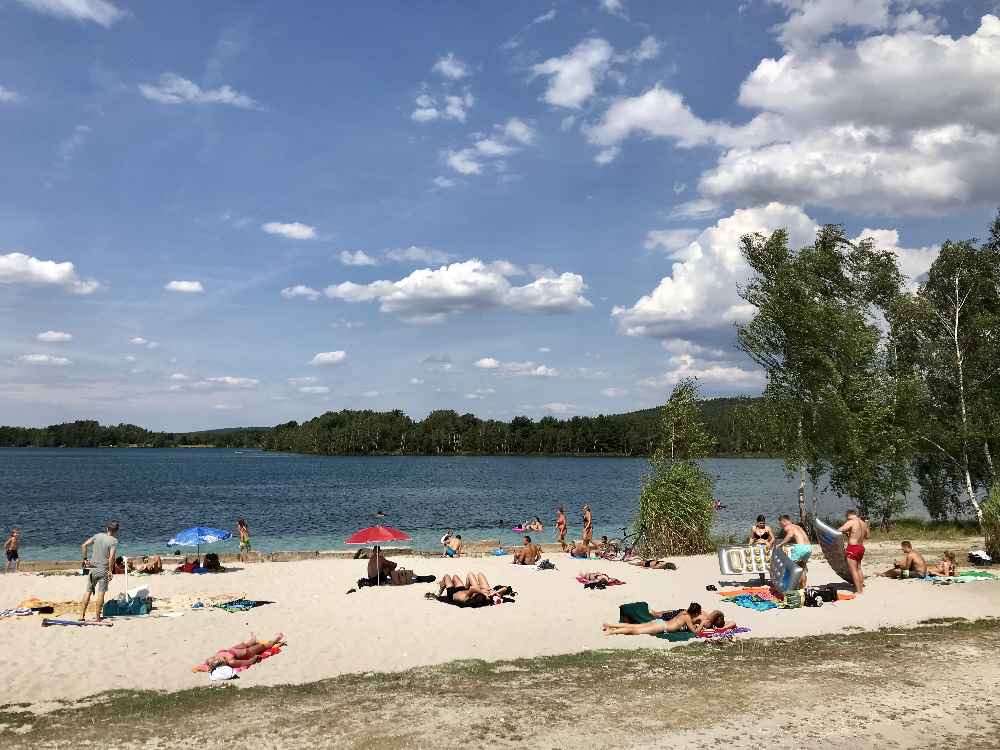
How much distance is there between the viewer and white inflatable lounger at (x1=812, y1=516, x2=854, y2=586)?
53.9 ft

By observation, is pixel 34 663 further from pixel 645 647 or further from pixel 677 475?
pixel 677 475

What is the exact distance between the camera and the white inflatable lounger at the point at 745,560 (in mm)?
17641

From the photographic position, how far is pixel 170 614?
14.8 metres

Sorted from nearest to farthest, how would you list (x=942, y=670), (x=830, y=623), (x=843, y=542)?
(x=942, y=670)
(x=830, y=623)
(x=843, y=542)

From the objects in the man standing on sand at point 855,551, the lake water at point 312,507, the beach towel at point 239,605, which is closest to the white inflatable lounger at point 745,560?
the man standing on sand at point 855,551

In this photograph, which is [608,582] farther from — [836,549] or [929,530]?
[929,530]

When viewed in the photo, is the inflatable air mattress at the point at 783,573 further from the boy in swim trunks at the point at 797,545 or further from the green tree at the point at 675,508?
the green tree at the point at 675,508

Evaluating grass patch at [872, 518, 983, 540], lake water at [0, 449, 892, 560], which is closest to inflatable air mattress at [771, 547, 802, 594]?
lake water at [0, 449, 892, 560]

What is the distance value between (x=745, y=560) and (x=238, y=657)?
12.2m

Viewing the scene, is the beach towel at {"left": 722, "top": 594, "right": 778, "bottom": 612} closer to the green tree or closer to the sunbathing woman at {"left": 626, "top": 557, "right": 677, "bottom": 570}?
the sunbathing woman at {"left": 626, "top": 557, "right": 677, "bottom": 570}

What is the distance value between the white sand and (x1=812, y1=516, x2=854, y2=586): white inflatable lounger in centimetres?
69

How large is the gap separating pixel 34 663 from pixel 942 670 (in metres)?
13.5

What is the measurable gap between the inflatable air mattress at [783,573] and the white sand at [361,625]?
0.80m

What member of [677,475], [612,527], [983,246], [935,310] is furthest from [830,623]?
[612,527]
